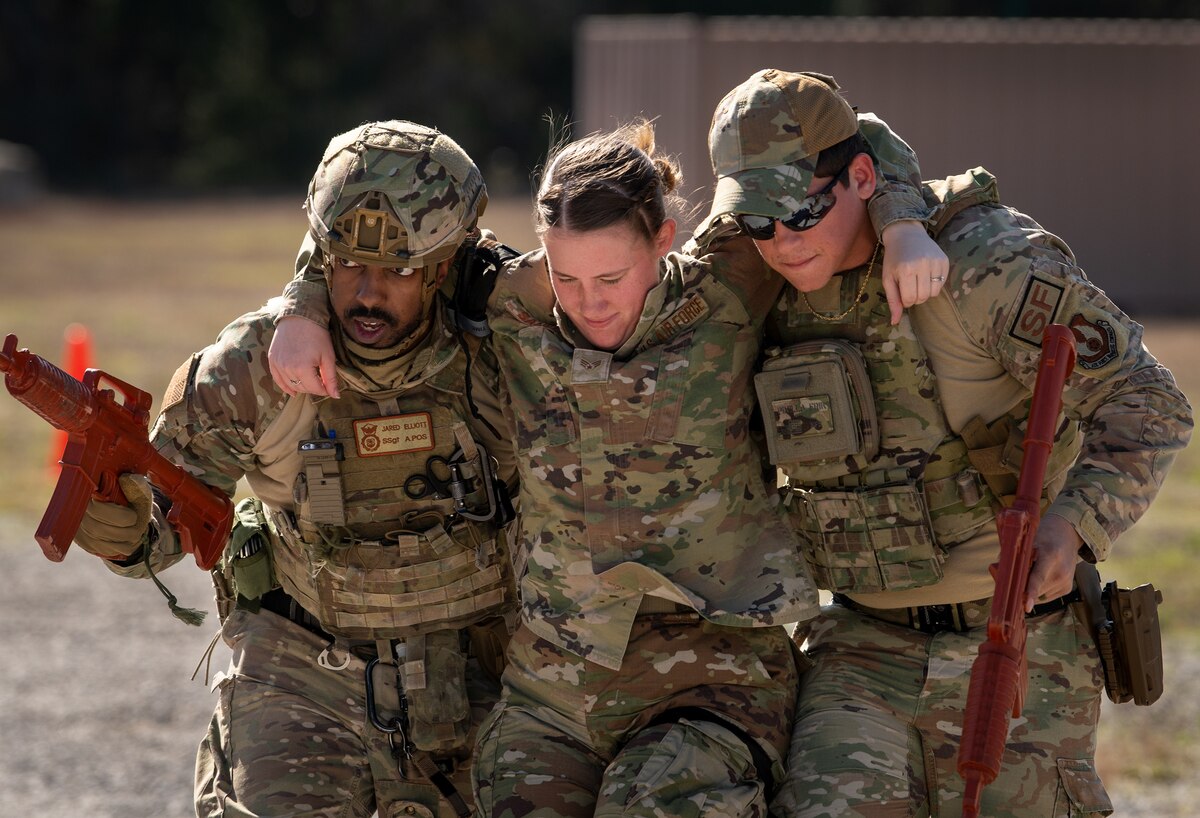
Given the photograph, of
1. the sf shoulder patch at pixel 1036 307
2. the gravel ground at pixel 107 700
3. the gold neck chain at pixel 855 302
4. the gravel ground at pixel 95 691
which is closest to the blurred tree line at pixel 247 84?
the gravel ground at pixel 95 691

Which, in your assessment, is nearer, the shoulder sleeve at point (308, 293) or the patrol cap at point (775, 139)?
the patrol cap at point (775, 139)

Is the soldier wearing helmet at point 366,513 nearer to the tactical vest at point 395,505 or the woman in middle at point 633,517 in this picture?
the tactical vest at point 395,505

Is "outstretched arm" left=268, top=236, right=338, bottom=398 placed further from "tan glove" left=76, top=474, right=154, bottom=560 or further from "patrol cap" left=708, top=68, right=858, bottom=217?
"patrol cap" left=708, top=68, right=858, bottom=217

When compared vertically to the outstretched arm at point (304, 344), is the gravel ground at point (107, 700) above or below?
below

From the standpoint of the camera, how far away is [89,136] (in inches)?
1315

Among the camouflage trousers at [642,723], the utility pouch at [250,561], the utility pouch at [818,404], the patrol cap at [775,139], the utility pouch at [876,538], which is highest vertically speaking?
the patrol cap at [775,139]

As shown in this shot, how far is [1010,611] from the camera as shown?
300 cm

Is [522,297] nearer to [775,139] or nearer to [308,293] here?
[308,293]

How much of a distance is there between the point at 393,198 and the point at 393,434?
1.98ft

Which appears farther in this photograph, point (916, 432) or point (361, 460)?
point (361, 460)

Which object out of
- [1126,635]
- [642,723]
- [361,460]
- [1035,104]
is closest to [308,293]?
[361,460]

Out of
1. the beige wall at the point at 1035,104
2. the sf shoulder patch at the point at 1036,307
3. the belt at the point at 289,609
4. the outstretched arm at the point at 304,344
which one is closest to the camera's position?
the sf shoulder patch at the point at 1036,307

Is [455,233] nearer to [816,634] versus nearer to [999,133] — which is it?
[816,634]

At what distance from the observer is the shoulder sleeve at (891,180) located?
139 inches
